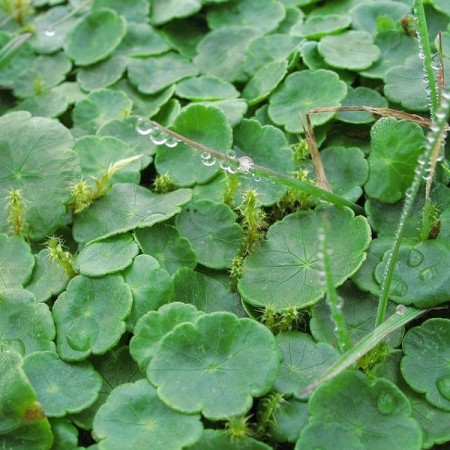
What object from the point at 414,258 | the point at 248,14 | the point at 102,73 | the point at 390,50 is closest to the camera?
the point at 414,258

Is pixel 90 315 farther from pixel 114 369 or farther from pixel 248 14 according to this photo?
pixel 248 14

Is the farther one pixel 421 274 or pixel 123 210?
pixel 123 210

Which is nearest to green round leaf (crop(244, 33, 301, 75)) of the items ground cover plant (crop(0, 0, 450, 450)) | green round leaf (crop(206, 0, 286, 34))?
ground cover plant (crop(0, 0, 450, 450))

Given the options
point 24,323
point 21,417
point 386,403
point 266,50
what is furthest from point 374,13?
point 21,417

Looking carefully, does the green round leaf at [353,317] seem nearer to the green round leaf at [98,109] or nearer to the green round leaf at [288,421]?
the green round leaf at [288,421]

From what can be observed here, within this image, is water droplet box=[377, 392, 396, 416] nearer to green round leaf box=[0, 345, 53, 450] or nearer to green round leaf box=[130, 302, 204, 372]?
green round leaf box=[130, 302, 204, 372]

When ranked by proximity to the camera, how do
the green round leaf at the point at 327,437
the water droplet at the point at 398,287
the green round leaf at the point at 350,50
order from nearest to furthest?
the green round leaf at the point at 327,437 → the water droplet at the point at 398,287 → the green round leaf at the point at 350,50

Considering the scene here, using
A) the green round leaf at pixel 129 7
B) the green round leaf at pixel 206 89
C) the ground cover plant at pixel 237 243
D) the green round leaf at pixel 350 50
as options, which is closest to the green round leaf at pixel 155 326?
the ground cover plant at pixel 237 243
